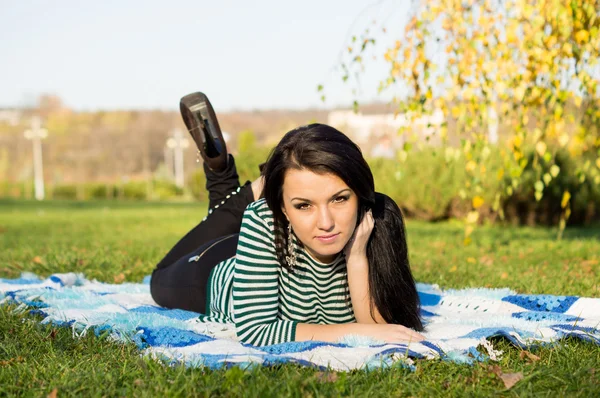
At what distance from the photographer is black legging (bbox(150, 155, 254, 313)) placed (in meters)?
3.17

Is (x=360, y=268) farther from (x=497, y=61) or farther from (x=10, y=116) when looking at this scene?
(x=10, y=116)

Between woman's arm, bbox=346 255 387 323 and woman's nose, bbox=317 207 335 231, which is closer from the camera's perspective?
woman's nose, bbox=317 207 335 231

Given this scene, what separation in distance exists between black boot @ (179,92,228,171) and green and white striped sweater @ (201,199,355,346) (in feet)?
4.40

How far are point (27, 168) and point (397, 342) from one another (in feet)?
125

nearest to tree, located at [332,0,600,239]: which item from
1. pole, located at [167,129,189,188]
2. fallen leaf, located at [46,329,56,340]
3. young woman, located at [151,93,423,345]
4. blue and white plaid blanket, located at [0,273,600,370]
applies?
blue and white plaid blanket, located at [0,273,600,370]

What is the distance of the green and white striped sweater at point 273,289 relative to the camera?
7.64ft

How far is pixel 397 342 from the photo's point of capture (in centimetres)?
230

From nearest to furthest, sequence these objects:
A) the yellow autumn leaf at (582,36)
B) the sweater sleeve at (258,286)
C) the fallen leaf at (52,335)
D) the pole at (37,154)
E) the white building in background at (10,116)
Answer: the sweater sleeve at (258,286)
the fallen leaf at (52,335)
the yellow autumn leaf at (582,36)
the pole at (37,154)
the white building in background at (10,116)

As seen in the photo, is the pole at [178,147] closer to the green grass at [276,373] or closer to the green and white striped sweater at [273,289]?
the green grass at [276,373]

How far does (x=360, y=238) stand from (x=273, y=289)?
0.39m

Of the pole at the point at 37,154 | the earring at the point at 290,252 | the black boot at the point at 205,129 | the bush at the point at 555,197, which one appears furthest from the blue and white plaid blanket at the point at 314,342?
the pole at the point at 37,154

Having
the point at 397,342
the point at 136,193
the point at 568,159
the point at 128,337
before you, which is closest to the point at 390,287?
the point at 397,342

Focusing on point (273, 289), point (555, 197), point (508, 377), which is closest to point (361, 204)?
point (273, 289)

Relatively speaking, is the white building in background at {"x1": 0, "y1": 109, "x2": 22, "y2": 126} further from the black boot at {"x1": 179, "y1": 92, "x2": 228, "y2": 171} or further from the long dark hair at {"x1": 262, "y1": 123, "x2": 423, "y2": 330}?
the long dark hair at {"x1": 262, "y1": 123, "x2": 423, "y2": 330}
